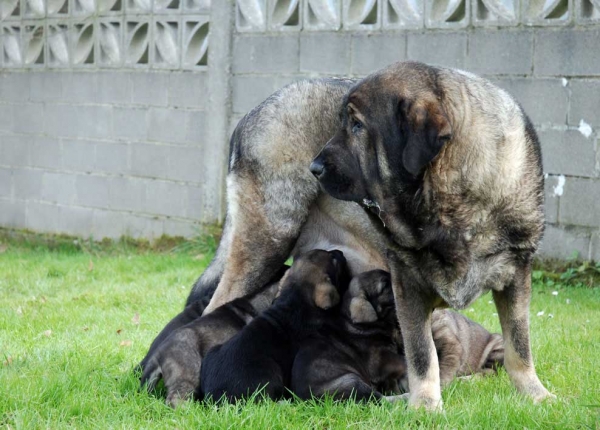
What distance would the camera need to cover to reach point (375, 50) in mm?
8414

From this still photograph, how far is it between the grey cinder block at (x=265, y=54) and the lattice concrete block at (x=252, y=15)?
101mm

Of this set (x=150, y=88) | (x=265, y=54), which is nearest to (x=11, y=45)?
Result: (x=150, y=88)

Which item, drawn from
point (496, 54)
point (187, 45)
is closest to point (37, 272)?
point (187, 45)

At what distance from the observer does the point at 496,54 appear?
7773 millimetres

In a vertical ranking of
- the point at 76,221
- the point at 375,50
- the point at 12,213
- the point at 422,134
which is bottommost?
the point at 12,213

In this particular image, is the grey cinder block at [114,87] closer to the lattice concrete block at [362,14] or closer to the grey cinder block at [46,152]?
the grey cinder block at [46,152]

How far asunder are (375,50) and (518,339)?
4.31 m

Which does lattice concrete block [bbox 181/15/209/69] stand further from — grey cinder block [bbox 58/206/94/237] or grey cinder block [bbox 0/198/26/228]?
grey cinder block [bbox 0/198/26/228]

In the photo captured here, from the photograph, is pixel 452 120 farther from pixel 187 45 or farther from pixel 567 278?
pixel 187 45

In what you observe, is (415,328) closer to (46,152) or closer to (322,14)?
(322,14)

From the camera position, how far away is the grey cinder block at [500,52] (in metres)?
7.64

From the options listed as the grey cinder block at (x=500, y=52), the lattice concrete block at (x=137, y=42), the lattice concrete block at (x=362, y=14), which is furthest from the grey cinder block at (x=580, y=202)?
the lattice concrete block at (x=137, y=42)

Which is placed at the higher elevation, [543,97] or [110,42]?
[110,42]

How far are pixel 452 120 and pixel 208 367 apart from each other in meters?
1.74
